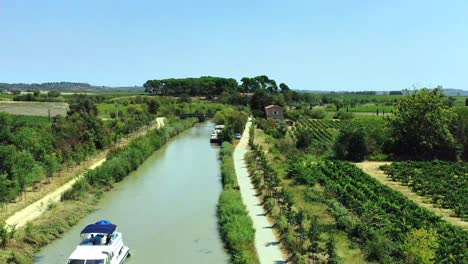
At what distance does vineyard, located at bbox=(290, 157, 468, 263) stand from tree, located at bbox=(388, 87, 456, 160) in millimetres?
16997

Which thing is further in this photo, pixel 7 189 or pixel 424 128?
pixel 424 128

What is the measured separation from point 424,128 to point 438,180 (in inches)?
582

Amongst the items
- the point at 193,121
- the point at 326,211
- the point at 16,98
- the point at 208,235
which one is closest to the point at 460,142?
the point at 326,211

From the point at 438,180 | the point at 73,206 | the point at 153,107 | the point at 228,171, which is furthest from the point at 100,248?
the point at 153,107

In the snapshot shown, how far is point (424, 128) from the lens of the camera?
50531 mm

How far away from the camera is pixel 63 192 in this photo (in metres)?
31.2

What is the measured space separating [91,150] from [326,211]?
89.8 feet

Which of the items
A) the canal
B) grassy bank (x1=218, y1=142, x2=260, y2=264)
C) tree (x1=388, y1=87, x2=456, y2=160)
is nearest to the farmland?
the canal

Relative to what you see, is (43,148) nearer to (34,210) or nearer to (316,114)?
(34,210)

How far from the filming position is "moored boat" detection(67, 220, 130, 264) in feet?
62.3

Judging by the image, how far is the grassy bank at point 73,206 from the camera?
21.8 metres

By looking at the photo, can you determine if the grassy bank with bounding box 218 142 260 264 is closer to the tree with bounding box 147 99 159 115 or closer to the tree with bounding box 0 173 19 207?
the tree with bounding box 0 173 19 207

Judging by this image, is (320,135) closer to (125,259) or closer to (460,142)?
(460,142)

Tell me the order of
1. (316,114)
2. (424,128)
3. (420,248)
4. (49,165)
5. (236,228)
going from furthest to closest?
(316,114) → (424,128) → (49,165) → (236,228) → (420,248)
